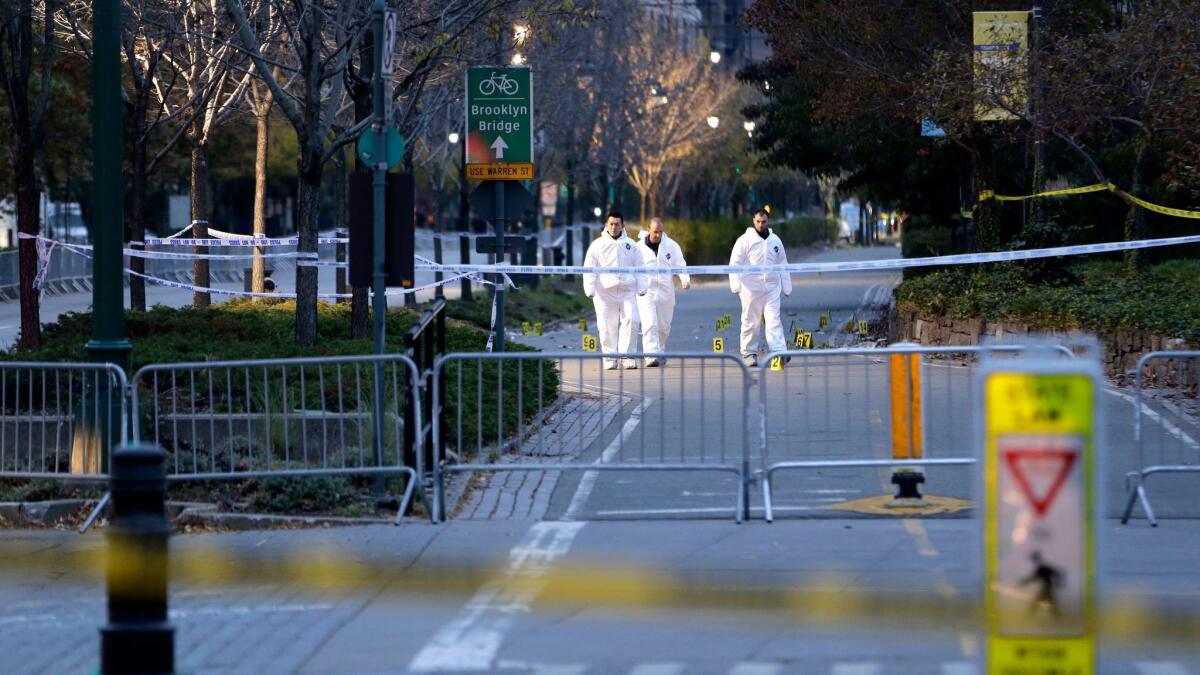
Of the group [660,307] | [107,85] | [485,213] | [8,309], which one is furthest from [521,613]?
[8,309]

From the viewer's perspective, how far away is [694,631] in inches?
306

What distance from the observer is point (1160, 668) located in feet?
23.1

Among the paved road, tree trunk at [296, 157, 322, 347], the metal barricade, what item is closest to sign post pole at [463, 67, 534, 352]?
tree trunk at [296, 157, 322, 347]

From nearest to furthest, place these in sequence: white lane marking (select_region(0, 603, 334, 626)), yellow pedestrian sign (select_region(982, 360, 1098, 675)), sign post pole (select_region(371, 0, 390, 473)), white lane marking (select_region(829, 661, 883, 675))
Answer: yellow pedestrian sign (select_region(982, 360, 1098, 675)) < white lane marking (select_region(829, 661, 883, 675)) < white lane marking (select_region(0, 603, 334, 626)) < sign post pole (select_region(371, 0, 390, 473))

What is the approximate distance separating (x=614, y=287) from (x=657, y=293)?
1112 millimetres

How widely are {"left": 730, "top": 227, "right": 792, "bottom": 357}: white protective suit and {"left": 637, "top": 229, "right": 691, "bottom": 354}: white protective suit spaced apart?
0.76m

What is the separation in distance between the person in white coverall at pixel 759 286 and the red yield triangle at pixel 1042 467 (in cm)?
1538

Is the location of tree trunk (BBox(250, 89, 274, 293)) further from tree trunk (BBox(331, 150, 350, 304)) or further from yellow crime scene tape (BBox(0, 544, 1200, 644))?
yellow crime scene tape (BBox(0, 544, 1200, 644))

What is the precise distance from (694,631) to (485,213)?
32.3ft

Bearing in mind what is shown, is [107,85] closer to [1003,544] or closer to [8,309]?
[1003,544]

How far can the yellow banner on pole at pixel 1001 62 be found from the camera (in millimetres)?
21156

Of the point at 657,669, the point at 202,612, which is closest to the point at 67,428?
the point at 202,612

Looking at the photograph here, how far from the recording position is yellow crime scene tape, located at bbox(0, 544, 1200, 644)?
7.95 metres

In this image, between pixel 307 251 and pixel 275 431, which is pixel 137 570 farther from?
pixel 307 251
